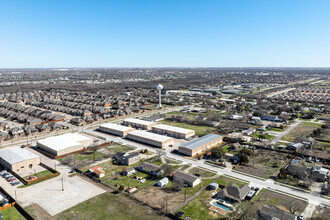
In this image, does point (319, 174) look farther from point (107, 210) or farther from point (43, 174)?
point (43, 174)

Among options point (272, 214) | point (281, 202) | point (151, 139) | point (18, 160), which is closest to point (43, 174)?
point (18, 160)

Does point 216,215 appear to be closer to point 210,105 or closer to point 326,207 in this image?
point 326,207

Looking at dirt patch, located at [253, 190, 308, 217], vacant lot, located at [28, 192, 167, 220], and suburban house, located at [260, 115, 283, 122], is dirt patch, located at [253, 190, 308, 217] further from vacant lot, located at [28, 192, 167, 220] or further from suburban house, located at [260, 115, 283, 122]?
suburban house, located at [260, 115, 283, 122]

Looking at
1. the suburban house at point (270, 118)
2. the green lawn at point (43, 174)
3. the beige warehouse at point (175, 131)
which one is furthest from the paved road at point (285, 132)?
the green lawn at point (43, 174)

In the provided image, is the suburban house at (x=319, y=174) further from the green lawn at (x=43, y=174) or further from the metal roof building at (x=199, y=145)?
the green lawn at (x=43, y=174)

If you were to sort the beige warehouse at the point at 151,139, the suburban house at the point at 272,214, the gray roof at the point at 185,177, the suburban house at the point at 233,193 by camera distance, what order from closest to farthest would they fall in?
the suburban house at the point at 272,214, the suburban house at the point at 233,193, the gray roof at the point at 185,177, the beige warehouse at the point at 151,139

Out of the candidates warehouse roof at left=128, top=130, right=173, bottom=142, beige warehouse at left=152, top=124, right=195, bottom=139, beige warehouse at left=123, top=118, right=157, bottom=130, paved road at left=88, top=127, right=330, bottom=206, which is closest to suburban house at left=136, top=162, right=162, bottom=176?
paved road at left=88, top=127, right=330, bottom=206

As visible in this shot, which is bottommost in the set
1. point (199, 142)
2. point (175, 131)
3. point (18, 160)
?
point (18, 160)
